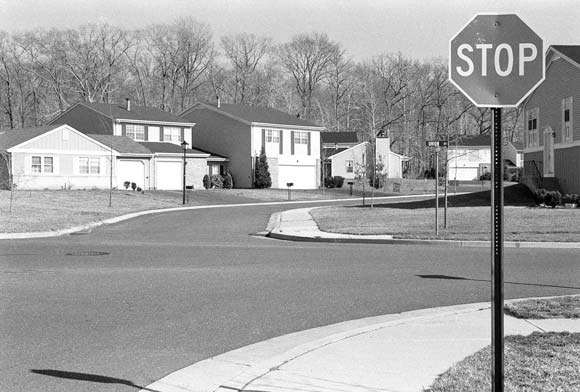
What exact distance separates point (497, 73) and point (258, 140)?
56675mm

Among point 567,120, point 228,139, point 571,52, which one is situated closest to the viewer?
point 571,52

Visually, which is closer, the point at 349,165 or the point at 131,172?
the point at 131,172

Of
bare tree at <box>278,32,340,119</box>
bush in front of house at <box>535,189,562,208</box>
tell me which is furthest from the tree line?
bush in front of house at <box>535,189,562,208</box>

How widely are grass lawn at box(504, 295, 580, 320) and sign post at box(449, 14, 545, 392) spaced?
170 inches

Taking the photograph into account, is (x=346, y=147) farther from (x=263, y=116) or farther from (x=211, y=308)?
(x=211, y=308)

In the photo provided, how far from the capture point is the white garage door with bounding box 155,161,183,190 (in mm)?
55938

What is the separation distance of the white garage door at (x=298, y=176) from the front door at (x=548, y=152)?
29.4m

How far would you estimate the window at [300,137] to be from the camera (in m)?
64.9

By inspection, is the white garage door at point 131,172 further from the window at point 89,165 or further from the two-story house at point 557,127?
the two-story house at point 557,127

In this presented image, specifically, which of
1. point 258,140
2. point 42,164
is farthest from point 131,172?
point 258,140

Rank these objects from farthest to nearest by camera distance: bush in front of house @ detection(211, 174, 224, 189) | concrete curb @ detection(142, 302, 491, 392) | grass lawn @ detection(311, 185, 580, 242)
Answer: bush in front of house @ detection(211, 174, 224, 189), grass lawn @ detection(311, 185, 580, 242), concrete curb @ detection(142, 302, 491, 392)

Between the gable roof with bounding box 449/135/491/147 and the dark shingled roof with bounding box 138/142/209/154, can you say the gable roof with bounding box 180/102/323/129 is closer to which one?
the dark shingled roof with bounding box 138/142/209/154

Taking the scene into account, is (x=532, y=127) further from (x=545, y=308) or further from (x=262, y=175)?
(x=545, y=308)

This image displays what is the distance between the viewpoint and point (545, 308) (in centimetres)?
923
